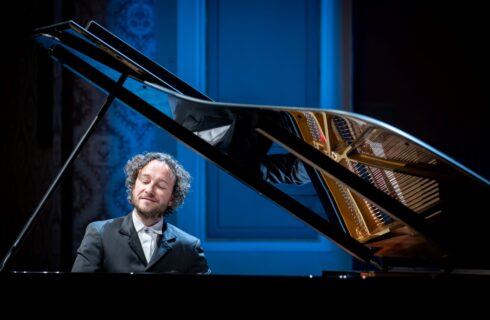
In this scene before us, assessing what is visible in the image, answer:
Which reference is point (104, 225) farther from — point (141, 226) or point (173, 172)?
point (173, 172)

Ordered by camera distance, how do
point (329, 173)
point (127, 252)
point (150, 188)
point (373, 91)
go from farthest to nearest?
point (373, 91), point (150, 188), point (127, 252), point (329, 173)

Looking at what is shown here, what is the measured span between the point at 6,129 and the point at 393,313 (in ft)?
8.72

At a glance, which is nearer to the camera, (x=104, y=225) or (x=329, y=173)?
(x=329, y=173)

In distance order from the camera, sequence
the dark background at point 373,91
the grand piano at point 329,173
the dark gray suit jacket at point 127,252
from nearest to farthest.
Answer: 1. the grand piano at point 329,173
2. the dark gray suit jacket at point 127,252
3. the dark background at point 373,91

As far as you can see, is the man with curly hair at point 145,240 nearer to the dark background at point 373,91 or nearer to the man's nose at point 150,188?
the man's nose at point 150,188

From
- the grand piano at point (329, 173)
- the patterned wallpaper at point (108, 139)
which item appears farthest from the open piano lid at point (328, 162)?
the patterned wallpaper at point (108, 139)

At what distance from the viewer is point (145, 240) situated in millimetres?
2285

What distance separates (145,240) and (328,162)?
102cm

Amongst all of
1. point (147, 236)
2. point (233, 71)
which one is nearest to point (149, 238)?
point (147, 236)

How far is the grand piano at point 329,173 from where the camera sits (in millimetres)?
1376

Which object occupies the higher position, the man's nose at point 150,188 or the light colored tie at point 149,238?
the man's nose at point 150,188

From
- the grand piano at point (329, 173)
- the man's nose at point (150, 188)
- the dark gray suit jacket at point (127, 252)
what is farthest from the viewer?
the man's nose at point (150, 188)

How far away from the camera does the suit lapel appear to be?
2.24 metres

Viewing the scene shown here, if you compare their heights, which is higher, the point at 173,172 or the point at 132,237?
the point at 173,172
